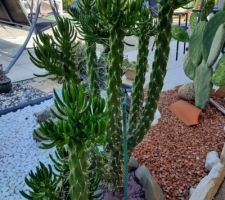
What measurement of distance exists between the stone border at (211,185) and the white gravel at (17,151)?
1.08m

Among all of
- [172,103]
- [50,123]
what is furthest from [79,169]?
[172,103]

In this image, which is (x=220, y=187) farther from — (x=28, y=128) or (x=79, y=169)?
(x=28, y=128)

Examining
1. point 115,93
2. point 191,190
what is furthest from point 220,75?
point 115,93

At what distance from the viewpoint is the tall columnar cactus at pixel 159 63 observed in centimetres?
126

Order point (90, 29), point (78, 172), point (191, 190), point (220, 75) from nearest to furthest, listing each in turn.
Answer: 1. point (78, 172)
2. point (90, 29)
3. point (191, 190)
4. point (220, 75)

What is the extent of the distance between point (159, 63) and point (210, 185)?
0.71m

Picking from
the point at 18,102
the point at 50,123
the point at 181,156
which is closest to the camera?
the point at 50,123

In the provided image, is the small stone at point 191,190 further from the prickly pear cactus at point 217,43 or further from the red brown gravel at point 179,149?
the prickly pear cactus at point 217,43

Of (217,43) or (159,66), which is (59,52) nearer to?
(159,66)

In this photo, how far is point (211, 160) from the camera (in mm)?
1928

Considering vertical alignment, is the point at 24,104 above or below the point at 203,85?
below

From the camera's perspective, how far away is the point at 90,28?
3.87 feet

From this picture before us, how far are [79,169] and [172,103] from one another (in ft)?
6.42

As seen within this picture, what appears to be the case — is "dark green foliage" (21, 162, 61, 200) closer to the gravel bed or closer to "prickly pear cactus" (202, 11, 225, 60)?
"prickly pear cactus" (202, 11, 225, 60)
